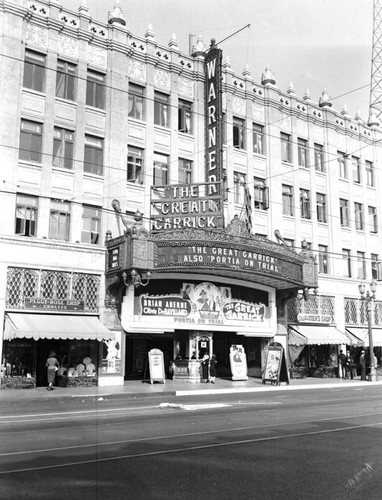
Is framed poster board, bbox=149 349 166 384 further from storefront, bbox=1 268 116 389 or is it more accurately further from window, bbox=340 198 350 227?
window, bbox=340 198 350 227

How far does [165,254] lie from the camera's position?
27375 mm

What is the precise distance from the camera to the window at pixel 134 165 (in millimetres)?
30359

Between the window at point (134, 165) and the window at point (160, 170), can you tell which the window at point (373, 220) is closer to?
the window at point (160, 170)

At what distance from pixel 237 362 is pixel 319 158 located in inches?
662

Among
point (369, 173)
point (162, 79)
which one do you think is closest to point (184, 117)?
point (162, 79)

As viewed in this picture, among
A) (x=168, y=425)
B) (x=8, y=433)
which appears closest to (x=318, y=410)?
(x=168, y=425)

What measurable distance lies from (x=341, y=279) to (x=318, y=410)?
22578 millimetres

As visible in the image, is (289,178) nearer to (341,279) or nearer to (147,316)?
(341,279)

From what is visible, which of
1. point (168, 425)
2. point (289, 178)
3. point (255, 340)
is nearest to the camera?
point (168, 425)

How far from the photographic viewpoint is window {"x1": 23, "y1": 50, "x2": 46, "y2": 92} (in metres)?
27.6

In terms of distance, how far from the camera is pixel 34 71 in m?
27.9

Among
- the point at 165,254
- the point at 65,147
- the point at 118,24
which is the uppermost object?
the point at 118,24

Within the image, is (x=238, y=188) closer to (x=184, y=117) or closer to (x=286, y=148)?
(x=184, y=117)

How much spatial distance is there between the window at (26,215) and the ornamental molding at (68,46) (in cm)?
791
